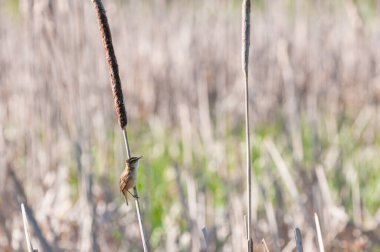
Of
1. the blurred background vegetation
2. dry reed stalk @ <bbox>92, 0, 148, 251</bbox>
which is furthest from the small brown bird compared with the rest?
the blurred background vegetation

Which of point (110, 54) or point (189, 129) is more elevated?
point (189, 129)

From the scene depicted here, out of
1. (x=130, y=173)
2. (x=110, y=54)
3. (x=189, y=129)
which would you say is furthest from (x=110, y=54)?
(x=189, y=129)

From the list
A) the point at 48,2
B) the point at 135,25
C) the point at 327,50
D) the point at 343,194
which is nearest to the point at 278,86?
the point at 327,50

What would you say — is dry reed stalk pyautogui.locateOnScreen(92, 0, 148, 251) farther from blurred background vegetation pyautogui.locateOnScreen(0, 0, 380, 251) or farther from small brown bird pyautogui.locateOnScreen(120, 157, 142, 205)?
blurred background vegetation pyautogui.locateOnScreen(0, 0, 380, 251)

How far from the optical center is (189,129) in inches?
108

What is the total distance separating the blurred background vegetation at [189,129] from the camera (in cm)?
190

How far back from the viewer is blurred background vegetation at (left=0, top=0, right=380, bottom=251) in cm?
190

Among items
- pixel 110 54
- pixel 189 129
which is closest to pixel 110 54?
pixel 110 54

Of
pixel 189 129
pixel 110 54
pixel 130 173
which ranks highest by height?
pixel 189 129

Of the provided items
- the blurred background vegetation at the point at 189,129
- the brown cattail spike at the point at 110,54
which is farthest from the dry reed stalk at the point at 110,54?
the blurred background vegetation at the point at 189,129

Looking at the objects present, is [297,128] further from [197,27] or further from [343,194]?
[197,27]

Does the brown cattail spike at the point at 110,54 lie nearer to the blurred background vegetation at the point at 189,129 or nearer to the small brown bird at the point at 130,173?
the small brown bird at the point at 130,173

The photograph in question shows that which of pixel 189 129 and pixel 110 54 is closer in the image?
pixel 110 54

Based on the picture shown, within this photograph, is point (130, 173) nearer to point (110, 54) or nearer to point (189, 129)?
point (110, 54)
